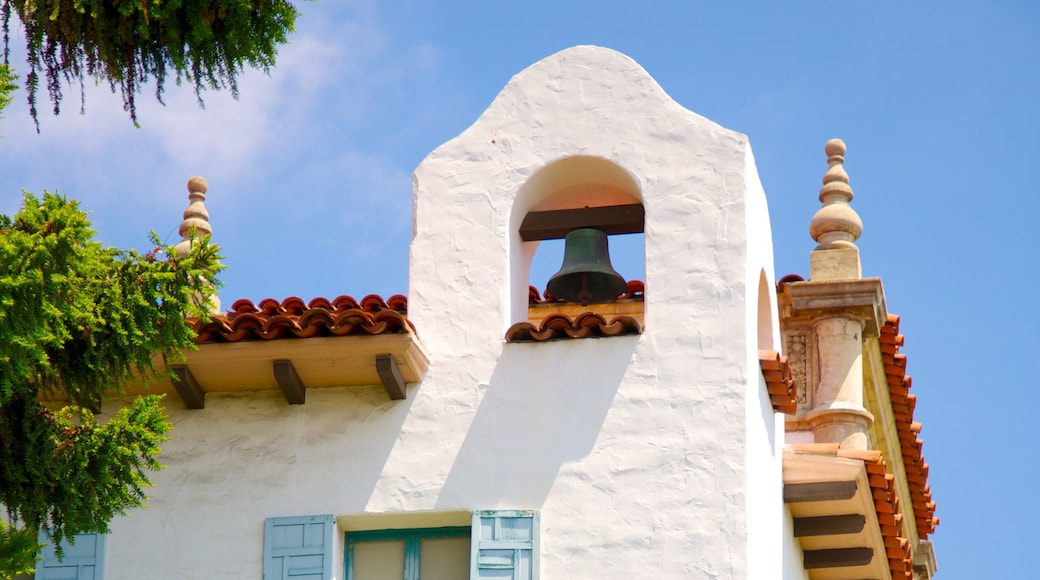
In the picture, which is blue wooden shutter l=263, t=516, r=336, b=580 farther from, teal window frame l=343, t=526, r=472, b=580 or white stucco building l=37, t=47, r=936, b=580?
teal window frame l=343, t=526, r=472, b=580

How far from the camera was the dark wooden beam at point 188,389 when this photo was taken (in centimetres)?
1409

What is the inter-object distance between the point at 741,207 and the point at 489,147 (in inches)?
68.1

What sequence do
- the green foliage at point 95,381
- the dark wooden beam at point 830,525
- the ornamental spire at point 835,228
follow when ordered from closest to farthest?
the green foliage at point 95,381 → the dark wooden beam at point 830,525 → the ornamental spire at point 835,228

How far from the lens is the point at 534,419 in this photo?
13883mm

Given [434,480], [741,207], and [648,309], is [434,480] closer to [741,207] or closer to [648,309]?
[648,309]

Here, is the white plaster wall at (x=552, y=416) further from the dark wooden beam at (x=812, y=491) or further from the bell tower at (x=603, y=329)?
the dark wooden beam at (x=812, y=491)

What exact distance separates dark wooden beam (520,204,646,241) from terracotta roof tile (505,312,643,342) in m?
1.14

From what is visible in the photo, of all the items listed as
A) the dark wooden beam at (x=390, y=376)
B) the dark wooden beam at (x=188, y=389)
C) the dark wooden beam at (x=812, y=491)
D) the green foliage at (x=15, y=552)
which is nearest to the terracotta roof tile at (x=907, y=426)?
the dark wooden beam at (x=812, y=491)

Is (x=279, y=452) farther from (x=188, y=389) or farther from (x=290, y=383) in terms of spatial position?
(x=188, y=389)

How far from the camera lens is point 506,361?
14109 mm

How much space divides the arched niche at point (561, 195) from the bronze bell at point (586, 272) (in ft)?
0.70

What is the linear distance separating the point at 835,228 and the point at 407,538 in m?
5.86

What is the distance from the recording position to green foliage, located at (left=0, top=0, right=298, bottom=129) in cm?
1104

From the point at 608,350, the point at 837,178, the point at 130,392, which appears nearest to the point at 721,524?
the point at 608,350
